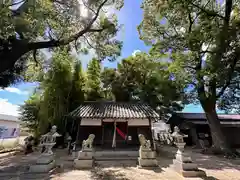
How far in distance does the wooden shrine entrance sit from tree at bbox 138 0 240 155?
500cm

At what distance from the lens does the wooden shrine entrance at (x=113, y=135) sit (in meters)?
8.09

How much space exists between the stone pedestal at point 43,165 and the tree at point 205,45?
8276 mm

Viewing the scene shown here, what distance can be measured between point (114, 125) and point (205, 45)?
7.56m

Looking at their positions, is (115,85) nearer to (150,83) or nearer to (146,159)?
(150,83)

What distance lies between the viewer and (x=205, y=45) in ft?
28.6

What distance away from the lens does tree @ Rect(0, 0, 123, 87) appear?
484cm

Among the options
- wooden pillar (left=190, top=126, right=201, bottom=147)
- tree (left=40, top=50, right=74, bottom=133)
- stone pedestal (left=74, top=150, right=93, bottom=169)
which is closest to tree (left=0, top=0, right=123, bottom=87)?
tree (left=40, top=50, right=74, bottom=133)

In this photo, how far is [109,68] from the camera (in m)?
16.5

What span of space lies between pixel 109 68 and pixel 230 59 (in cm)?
1140

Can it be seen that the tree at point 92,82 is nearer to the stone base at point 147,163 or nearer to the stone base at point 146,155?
the stone base at point 146,155

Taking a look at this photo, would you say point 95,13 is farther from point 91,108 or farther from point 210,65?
point 210,65

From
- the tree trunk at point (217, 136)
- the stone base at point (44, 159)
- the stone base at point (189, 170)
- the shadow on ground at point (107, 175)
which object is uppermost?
the tree trunk at point (217, 136)

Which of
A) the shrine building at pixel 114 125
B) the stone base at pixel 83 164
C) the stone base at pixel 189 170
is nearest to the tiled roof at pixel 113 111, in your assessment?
the shrine building at pixel 114 125

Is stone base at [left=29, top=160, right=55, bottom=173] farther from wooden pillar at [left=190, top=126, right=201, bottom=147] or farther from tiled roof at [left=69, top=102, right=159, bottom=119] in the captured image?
wooden pillar at [left=190, top=126, right=201, bottom=147]
